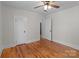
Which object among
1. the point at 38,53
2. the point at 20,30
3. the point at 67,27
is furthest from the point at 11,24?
the point at 67,27

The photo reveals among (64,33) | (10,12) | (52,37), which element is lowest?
(52,37)

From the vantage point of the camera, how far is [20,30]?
5.32 m

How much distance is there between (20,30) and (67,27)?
2.95m

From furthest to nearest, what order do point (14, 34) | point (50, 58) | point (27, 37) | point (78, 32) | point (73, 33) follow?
point (27, 37), point (14, 34), point (73, 33), point (78, 32), point (50, 58)

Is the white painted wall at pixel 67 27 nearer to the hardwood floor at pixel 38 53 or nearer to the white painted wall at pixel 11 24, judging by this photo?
the hardwood floor at pixel 38 53

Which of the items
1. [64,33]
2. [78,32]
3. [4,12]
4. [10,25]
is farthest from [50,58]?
[4,12]

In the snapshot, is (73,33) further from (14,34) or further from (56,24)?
(14,34)

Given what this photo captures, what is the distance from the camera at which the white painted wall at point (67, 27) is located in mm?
4336

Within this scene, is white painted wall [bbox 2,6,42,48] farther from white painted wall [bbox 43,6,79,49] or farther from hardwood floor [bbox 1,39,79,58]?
white painted wall [bbox 43,6,79,49]

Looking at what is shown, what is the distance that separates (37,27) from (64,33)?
7.52 feet

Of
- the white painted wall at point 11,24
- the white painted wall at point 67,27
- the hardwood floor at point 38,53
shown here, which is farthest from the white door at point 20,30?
the white painted wall at point 67,27

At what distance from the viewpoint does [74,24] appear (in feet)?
14.5

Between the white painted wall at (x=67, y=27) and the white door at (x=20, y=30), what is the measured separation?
2370mm

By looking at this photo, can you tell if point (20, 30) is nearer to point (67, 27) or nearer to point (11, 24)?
point (11, 24)
